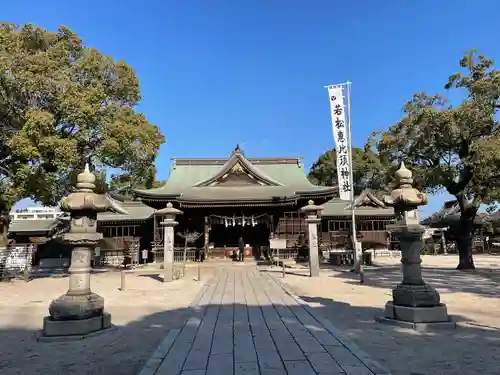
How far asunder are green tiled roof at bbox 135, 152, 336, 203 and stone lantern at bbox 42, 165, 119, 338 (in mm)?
20025

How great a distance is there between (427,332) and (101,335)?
604 cm

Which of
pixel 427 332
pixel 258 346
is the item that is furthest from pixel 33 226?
pixel 427 332

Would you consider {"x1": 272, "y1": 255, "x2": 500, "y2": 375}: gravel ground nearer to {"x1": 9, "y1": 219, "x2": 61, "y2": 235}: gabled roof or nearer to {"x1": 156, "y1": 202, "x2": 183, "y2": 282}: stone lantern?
{"x1": 156, "y1": 202, "x2": 183, "y2": 282}: stone lantern

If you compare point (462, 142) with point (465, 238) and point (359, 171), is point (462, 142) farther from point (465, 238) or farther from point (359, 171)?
point (359, 171)

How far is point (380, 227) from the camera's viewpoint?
3591cm

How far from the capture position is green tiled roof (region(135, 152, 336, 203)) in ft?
94.8

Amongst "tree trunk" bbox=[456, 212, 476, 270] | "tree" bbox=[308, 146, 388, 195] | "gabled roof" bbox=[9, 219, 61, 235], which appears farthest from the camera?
"tree" bbox=[308, 146, 388, 195]

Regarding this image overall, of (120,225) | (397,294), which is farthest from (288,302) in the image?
(120,225)

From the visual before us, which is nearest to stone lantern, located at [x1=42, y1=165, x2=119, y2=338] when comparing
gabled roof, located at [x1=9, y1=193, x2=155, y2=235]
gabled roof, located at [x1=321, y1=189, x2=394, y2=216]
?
gabled roof, located at [x1=9, y1=193, x2=155, y2=235]

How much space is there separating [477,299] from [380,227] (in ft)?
85.4

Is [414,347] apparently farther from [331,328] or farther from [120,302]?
[120,302]

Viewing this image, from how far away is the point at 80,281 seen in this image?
7492 millimetres

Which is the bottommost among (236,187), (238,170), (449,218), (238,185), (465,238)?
(465,238)

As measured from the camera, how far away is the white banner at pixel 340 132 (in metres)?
20.4
